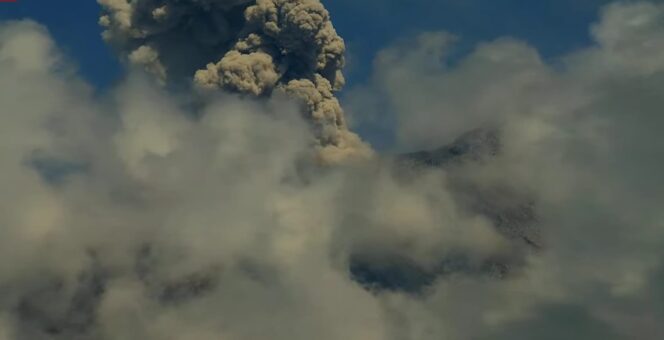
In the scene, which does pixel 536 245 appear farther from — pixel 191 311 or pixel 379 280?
pixel 191 311

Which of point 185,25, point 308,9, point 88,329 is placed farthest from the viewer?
point 88,329

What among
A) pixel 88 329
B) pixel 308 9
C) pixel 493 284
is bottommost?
pixel 88 329

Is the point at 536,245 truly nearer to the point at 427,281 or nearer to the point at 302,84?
the point at 427,281

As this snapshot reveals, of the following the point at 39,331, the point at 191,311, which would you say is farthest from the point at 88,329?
the point at 191,311

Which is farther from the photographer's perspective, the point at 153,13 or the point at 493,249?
the point at 493,249

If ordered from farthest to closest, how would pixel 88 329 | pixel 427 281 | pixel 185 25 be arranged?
1. pixel 427 281
2. pixel 88 329
3. pixel 185 25

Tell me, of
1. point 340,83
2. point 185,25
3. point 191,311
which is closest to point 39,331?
point 191,311

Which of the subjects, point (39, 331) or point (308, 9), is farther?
point (39, 331)

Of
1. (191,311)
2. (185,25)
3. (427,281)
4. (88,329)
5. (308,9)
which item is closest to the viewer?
(308,9)

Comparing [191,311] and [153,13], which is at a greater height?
[153,13]
